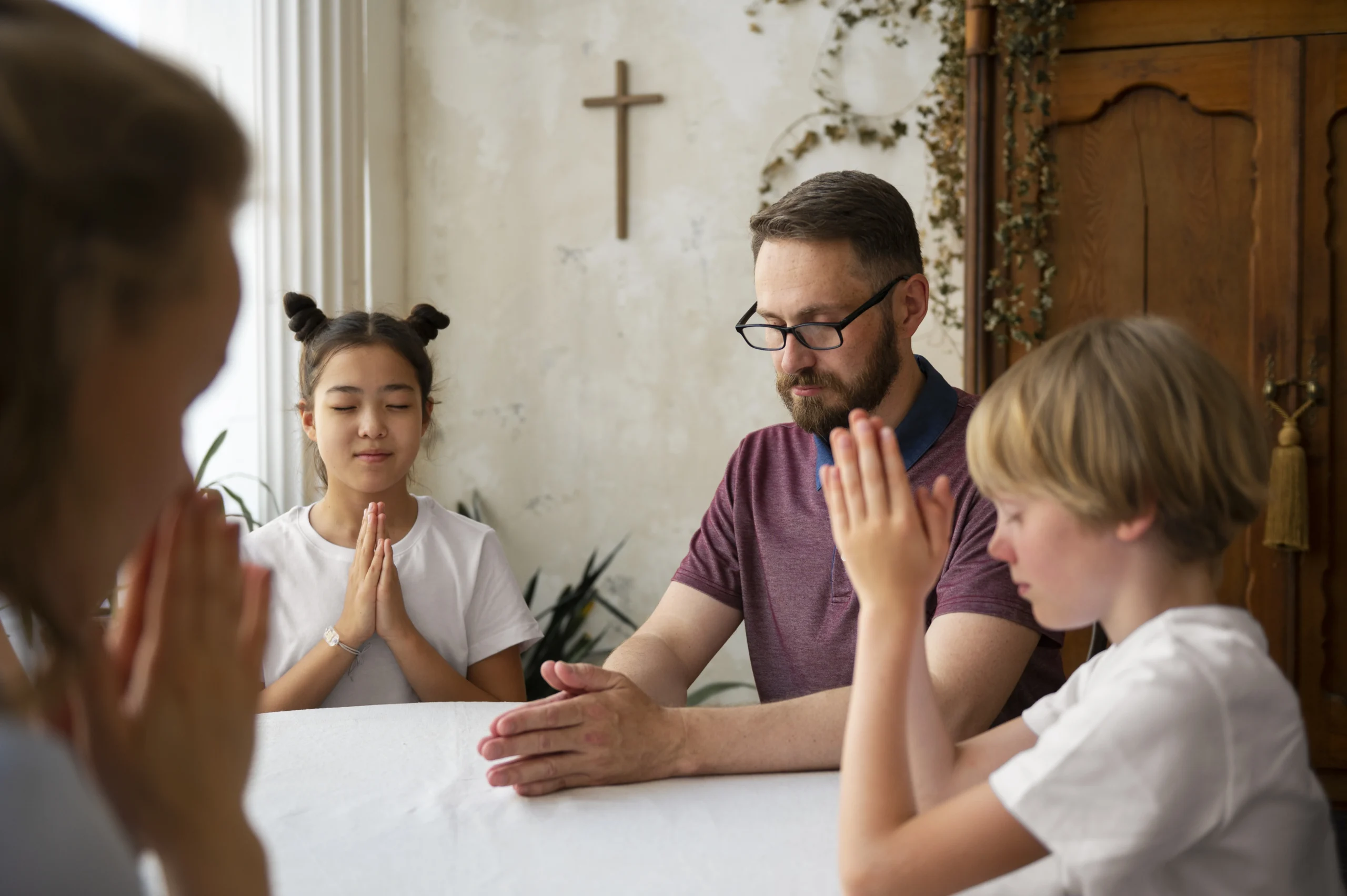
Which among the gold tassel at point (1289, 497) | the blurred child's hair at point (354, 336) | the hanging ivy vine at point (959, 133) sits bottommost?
the gold tassel at point (1289, 497)

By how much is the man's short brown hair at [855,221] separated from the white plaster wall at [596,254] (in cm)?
195

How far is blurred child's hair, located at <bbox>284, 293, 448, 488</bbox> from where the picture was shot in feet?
8.10

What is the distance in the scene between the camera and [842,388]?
2.05 metres

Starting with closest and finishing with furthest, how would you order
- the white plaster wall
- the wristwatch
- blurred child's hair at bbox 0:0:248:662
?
1. blurred child's hair at bbox 0:0:248:662
2. the wristwatch
3. the white plaster wall

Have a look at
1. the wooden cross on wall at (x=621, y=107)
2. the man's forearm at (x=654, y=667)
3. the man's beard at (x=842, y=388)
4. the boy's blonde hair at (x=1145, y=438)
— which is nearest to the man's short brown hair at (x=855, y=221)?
the man's beard at (x=842, y=388)

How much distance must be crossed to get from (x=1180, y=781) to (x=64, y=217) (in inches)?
35.0

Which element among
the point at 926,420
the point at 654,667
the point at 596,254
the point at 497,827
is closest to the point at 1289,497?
the point at 926,420

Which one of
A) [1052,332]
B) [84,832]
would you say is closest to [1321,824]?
[84,832]

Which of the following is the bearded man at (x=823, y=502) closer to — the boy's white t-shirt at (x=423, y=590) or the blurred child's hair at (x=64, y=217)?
the boy's white t-shirt at (x=423, y=590)

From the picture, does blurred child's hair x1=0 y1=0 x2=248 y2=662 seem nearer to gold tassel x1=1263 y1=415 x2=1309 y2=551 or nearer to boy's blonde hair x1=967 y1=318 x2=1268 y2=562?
boy's blonde hair x1=967 y1=318 x2=1268 y2=562

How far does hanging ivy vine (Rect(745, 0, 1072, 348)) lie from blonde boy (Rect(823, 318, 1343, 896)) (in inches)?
84.3

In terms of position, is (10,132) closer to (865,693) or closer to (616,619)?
(865,693)

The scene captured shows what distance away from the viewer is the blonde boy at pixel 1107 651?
947 millimetres

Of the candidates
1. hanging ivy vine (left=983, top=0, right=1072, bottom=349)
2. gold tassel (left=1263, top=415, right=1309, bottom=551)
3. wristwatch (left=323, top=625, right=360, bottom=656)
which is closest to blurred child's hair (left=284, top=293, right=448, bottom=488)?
wristwatch (left=323, top=625, right=360, bottom=656)
